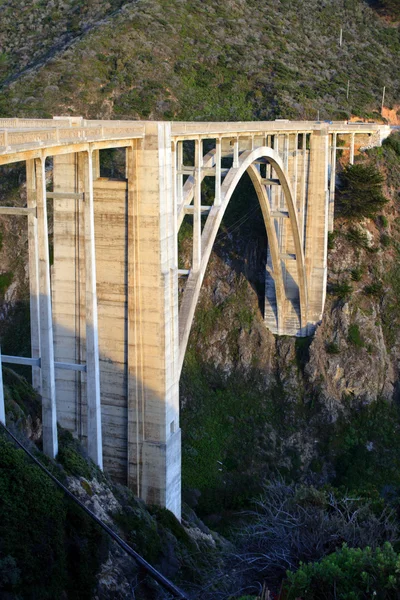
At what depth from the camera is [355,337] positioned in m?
41.2

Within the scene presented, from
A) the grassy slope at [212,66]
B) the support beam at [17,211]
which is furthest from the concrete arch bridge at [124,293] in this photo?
the grassy slope at [212,66]

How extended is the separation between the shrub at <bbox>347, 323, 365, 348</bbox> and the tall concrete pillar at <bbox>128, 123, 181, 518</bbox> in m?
20.3

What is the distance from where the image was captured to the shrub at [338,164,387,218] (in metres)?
43.6

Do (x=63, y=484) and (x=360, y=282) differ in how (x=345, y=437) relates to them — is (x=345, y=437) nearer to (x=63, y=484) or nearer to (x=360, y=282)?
(x=360, y=282)

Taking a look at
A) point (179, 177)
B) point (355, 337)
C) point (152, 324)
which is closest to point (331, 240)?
point (355, 337)

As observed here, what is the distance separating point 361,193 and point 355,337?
26.7 feet

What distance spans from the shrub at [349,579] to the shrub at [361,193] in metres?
33.4

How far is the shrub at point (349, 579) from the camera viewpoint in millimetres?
11500

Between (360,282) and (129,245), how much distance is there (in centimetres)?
2490

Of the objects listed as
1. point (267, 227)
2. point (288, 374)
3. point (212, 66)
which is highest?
point (212, 66)

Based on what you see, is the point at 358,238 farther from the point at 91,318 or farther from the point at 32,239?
the point at 32,239

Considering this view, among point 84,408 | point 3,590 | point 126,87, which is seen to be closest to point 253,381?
point 84,408

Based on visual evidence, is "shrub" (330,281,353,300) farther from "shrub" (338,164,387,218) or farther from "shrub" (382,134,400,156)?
"shrub" (382,134,400,156)

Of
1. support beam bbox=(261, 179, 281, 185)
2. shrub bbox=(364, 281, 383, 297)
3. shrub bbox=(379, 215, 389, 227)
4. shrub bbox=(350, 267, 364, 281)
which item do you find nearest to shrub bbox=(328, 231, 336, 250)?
shrub bbox=(350, 267, 364, 281)
